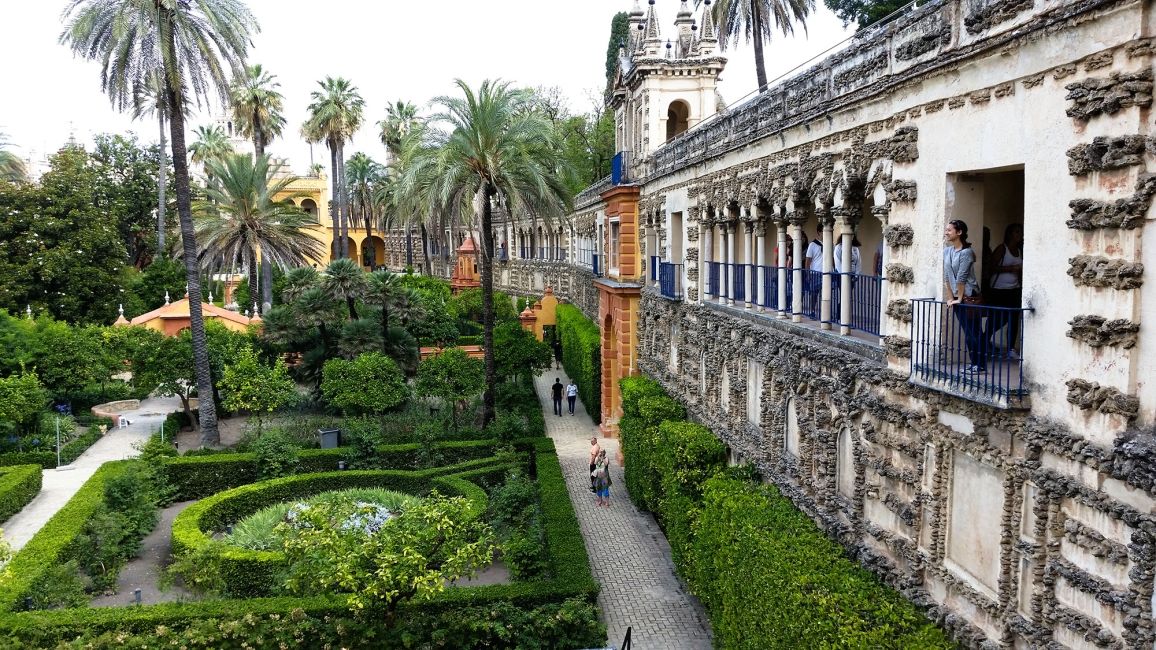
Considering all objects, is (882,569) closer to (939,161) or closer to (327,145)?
(939,161)

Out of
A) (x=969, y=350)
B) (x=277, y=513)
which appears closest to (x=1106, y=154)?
(x=969, y=350)

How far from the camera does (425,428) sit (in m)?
24.2

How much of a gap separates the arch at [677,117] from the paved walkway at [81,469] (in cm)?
1966

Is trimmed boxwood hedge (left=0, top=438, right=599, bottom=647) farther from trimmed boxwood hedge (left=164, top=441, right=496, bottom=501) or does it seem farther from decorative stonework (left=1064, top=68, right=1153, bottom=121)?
decorative stonework (left=1064, top=68, right=1153, bottom=121)

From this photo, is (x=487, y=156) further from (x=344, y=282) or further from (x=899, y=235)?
(x=899, y=235)

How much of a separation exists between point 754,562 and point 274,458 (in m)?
15.6

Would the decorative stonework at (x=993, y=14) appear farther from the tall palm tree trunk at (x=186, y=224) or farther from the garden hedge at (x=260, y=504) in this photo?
the tall palm tree trunk at (x=186, y=224)

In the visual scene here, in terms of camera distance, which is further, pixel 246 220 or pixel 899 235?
pixel 246 220

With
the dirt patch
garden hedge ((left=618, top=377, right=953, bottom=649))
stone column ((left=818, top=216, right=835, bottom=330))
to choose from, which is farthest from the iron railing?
the dirt patch

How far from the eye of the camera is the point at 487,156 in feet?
80.5

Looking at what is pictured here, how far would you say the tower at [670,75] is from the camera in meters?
24.0

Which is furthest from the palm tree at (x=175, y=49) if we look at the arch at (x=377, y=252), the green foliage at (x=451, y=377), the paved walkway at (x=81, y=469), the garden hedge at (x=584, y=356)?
the arch at (x=377, y=252)

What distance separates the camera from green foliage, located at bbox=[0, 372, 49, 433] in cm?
2480

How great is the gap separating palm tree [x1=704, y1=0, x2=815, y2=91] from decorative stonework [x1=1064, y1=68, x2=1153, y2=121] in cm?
2764
